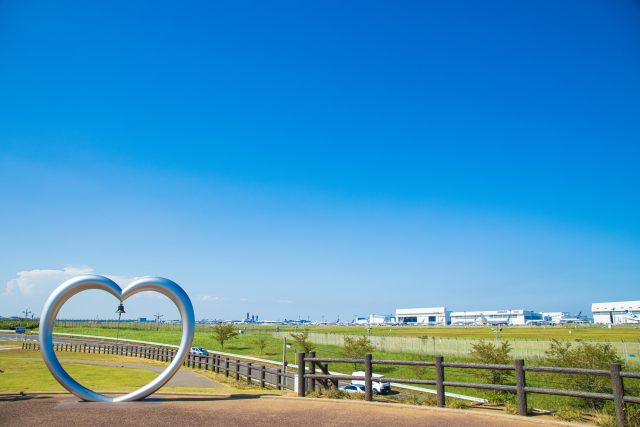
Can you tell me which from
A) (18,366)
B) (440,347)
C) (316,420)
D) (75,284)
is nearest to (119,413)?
(75,284)

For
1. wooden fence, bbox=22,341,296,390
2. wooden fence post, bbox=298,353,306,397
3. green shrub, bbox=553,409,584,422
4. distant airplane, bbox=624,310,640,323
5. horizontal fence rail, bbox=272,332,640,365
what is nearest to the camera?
green shrub, bbox=553,409,584,422

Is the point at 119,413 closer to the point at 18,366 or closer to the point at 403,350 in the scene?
the point at 18,366

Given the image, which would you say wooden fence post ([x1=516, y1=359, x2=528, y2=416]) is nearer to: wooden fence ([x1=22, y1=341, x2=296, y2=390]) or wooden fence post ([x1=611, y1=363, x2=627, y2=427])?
wooden fence post ([x1=611, y1=363, x2=627, y2=427])

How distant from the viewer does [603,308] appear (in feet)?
547

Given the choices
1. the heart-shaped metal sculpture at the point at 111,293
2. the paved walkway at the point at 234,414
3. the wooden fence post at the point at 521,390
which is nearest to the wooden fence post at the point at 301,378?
the paved walkway at the point at 234,414

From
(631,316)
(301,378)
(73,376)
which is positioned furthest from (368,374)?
(631,316)

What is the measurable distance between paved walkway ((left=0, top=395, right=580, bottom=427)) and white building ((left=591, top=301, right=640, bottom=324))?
160 metres

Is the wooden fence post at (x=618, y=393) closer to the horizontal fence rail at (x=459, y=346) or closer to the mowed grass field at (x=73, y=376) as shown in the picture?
the mowed grass field at (x=73, y=376)

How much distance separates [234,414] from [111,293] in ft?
15.8

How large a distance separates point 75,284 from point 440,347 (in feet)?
155

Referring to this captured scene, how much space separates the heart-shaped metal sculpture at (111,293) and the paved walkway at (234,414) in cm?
38

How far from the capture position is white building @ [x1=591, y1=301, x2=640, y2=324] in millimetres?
148150

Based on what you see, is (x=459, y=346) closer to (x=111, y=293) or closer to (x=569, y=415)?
(x=569, y=415)

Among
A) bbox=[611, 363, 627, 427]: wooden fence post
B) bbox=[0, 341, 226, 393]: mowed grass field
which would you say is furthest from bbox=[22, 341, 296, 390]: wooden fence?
bbox=[611, 363, 627, 427]: wooden fence post
